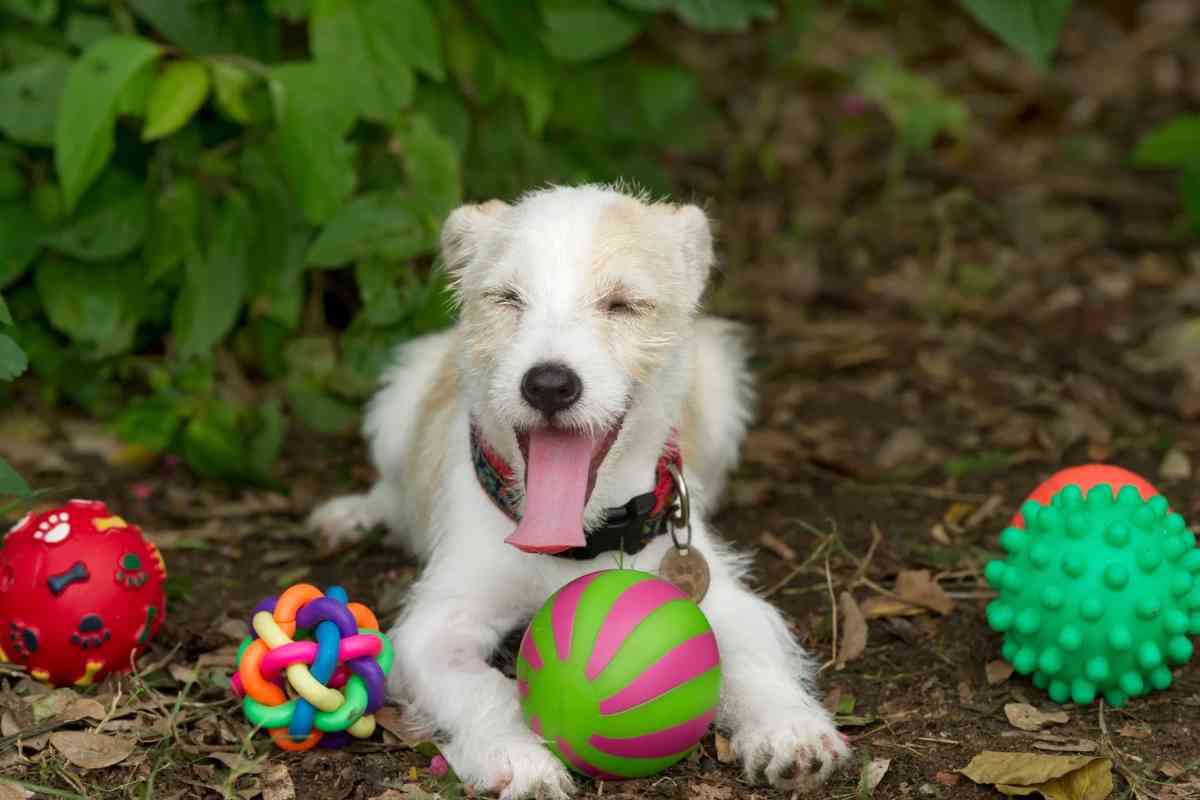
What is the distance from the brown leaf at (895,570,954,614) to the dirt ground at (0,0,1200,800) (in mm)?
37

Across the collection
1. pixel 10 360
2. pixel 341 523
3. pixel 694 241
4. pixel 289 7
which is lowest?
pixel 341 523

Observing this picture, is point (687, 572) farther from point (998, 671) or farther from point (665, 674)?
point (998, 671)

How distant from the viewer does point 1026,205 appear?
9016 millimetres

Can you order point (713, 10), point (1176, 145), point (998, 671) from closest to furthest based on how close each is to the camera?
1. point (998, 671)
2. point (713, 10)
3. point (1176, 145)

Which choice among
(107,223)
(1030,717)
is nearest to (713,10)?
(107,223)

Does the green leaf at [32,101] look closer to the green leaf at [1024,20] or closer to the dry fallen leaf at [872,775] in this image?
the green leaf at [1024,20]

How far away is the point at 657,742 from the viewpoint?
3420 mm

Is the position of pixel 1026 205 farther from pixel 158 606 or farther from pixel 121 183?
pixel 158 606

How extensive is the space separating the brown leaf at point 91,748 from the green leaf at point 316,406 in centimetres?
244

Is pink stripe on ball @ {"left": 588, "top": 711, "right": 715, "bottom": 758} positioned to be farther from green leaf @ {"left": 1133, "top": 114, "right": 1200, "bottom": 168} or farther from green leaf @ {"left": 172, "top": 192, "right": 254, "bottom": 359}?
green leaf @ {"left": 1133, "top": 114, "right": 1200, "bottom": 168}

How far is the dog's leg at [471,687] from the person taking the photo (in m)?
3.46

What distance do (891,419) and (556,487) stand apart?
324 centimetres

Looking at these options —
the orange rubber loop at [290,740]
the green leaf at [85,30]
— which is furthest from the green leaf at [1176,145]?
the orange rubber loop at [290,740]

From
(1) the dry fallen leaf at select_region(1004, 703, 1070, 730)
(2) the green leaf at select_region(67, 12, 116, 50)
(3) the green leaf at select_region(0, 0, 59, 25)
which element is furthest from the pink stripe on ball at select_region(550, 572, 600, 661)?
(3) the green leaf at select_region(0, 0, 59, 25)
